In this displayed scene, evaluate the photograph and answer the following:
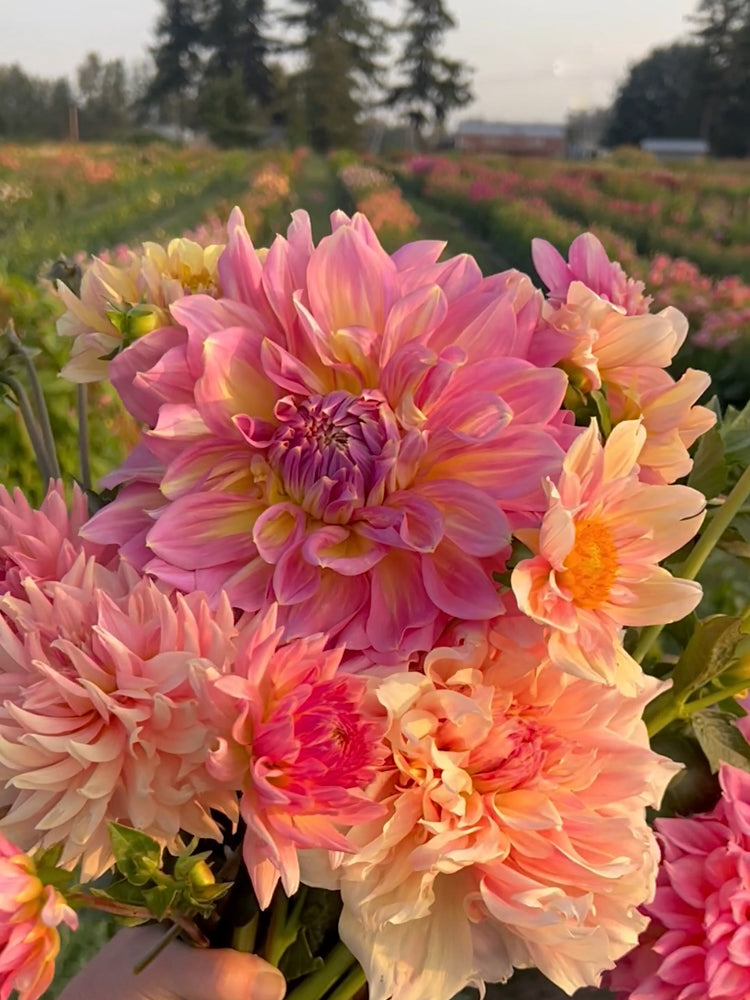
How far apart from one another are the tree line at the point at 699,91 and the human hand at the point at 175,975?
48343 millimetres

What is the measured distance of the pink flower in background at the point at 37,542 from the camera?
0.59 metres

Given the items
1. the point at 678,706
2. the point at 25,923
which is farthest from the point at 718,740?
the point at 25,923

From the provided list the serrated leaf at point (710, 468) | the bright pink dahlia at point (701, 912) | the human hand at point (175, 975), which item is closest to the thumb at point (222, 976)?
the human hand at point (175, 975)

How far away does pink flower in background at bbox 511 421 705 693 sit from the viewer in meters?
0.49

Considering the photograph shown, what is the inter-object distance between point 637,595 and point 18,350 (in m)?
0.55

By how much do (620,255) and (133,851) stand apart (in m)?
6.70

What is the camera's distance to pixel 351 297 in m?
0.58

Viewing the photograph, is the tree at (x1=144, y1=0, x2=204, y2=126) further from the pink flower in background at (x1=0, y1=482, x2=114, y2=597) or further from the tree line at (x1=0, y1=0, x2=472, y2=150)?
the pink flower in background at (x1=0, y1=482, x2=114, y2=597)

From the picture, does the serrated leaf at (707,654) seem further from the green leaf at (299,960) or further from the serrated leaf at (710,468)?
the green leaf at (299,960)

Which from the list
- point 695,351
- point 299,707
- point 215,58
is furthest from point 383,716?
point 215,58

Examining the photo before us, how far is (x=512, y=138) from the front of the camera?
53.9 metres

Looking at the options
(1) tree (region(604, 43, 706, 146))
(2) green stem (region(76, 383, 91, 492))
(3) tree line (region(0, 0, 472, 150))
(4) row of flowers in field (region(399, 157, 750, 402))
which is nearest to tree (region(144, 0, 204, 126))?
(3) tree line (region(0, 0, 472, 150))

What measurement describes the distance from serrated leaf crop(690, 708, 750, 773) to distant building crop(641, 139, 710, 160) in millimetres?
50429

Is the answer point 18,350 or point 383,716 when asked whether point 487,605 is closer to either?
point 383,716
